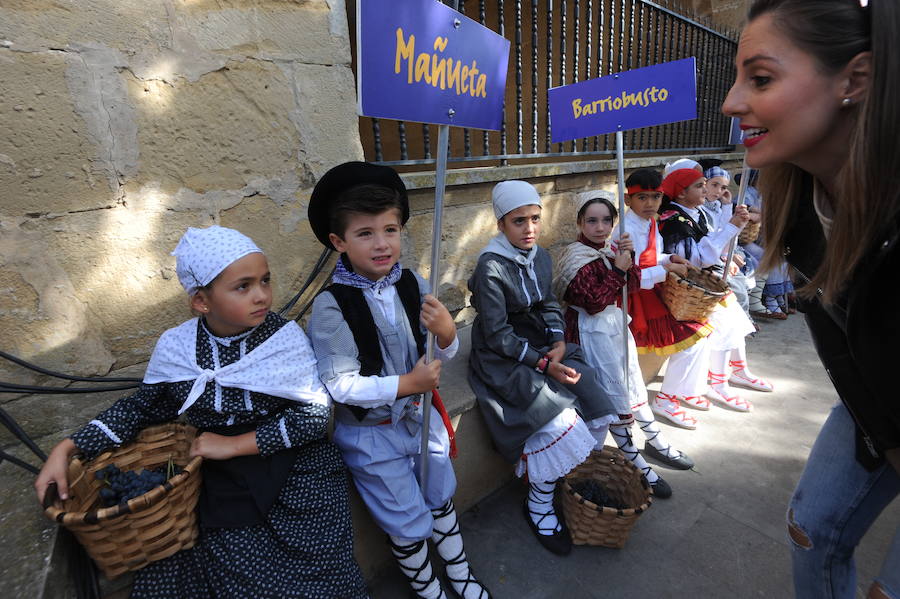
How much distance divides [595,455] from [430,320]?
148 cm

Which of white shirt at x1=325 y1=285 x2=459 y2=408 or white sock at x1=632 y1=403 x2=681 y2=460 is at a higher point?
white shirt at x1=325 y1=285 x2=459 y2=408

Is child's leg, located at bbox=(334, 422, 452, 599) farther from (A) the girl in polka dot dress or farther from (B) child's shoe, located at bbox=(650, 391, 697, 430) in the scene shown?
(B) child's shoe, located at bbox=(650, 391, 697, 430)

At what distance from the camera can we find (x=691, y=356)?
3.11 metres

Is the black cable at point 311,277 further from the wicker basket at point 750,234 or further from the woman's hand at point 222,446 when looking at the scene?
the wicker basket at point 750,234

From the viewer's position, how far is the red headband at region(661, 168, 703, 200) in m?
3.26

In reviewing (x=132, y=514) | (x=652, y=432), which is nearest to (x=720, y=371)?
(x=652, y=432)

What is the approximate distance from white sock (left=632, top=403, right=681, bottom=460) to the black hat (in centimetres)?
204

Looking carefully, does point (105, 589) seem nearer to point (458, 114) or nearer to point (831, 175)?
point (458, 114)

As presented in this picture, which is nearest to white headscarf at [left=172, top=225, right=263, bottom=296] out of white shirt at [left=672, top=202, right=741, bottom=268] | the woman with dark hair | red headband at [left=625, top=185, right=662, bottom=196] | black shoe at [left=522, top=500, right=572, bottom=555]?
the woman with dark hair

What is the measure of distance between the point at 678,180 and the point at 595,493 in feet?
8.01

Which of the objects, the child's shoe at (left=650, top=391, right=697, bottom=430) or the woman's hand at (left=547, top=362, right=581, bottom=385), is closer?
the woman's hand at (left=547, top=362, right=581, bottom=385)

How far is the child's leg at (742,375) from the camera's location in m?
3.51

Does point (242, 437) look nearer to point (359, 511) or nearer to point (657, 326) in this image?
point (359, 511)

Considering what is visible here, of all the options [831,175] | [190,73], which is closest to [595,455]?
[831,175]
